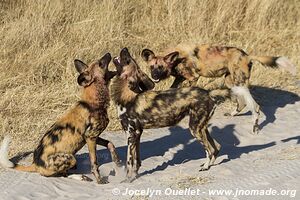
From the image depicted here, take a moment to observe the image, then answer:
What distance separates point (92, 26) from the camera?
8.79 m

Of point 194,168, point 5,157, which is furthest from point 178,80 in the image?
point 5,157

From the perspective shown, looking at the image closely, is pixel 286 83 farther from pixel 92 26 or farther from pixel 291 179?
pixel 291 179

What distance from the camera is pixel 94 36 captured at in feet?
28.5

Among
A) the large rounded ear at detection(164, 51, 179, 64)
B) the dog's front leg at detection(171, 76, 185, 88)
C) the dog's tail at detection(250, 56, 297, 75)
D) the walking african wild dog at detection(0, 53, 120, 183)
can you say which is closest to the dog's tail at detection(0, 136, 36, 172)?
the walking african wild dog at detection(0, 53, 120, 183)

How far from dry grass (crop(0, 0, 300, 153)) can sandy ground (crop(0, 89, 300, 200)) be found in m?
0.79

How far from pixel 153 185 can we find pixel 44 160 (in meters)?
0.91

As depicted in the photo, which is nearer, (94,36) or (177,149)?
(177,149)

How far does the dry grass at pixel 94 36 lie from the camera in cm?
727

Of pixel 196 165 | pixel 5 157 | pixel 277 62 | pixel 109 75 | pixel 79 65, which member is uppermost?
pixel 79 65

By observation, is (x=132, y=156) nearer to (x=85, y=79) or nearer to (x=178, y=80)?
(x=85, y=79)

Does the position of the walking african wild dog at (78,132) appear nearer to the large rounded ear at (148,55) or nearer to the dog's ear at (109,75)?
the dog's ear at (109,75)

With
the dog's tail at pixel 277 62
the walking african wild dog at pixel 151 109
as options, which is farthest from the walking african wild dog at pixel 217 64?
the walking african wild dog at pixel 151 109

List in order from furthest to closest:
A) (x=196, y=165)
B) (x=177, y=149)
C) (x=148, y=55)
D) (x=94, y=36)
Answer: (x=94, y=36)
(x=148, y=55)
(x=177, y=149)
(x=196, y=165)

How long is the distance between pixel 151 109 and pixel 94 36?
134 inches
